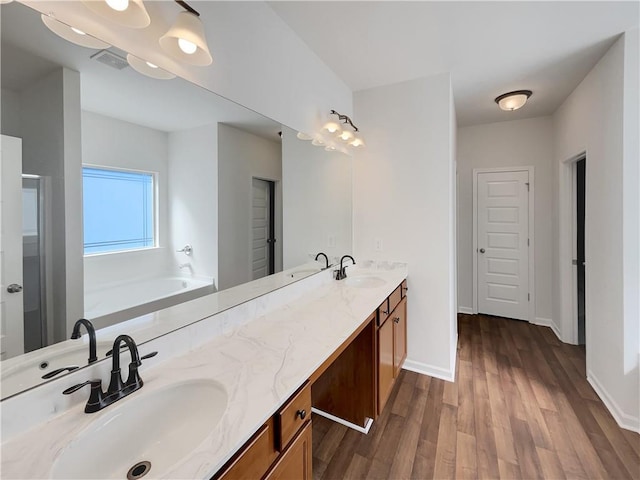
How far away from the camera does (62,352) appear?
0.91 metres

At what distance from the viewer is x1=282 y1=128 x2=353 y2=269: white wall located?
6.61 ft

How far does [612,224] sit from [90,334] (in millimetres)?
3027

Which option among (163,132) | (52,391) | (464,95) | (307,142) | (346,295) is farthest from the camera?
(464,95)

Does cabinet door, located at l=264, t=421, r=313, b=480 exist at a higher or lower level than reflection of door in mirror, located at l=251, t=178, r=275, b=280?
lower

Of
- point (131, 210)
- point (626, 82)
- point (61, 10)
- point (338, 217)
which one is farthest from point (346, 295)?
point (626, 82)

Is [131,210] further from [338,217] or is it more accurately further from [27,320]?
[338,217]

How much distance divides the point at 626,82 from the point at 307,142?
2146 millimetres

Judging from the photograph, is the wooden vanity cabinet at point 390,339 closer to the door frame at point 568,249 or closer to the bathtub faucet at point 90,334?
the bathtub faucet at point 90,334

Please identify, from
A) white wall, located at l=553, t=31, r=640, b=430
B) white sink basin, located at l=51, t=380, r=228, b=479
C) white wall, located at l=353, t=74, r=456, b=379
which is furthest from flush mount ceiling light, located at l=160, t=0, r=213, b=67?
white wall, located at l=553, t=31, r=640, b=430

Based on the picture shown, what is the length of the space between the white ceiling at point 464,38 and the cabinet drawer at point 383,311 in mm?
1812

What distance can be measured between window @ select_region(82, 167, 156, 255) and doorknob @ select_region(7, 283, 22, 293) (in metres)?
0.19

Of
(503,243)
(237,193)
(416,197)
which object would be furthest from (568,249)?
(237,193)

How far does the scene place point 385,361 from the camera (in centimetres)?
199

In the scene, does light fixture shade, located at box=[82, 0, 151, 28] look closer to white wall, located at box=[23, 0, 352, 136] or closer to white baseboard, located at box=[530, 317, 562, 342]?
white wall, located at box=[23, 0, 352, 136]
